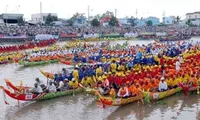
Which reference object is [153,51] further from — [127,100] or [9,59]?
[127,100]

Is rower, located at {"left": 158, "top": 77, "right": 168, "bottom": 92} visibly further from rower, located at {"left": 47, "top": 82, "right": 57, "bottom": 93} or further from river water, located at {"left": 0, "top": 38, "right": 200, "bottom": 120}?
rower, located at {"left": 47, "top": 82, "right": 57, "bottom": 93}

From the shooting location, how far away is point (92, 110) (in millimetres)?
12312

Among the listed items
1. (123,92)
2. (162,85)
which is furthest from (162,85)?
(123,92)

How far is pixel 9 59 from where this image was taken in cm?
2469

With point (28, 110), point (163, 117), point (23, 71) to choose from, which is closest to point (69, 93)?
point (28, 110)

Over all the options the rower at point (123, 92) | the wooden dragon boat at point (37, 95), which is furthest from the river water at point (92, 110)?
the rower at point (123, 92)

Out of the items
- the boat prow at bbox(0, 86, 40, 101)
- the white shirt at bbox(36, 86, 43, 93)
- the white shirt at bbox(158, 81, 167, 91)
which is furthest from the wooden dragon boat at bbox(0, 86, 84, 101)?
the white shirt at bbox(158, 81, 167, 91)

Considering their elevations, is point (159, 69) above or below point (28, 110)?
above

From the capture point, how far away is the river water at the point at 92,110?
11617 millimetres

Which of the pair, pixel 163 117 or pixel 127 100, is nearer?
pixel 163 117

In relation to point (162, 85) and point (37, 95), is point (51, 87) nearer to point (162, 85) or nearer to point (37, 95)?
point (37, 95)

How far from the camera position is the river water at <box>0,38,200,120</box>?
1162 cm

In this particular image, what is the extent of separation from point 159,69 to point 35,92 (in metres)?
6.21

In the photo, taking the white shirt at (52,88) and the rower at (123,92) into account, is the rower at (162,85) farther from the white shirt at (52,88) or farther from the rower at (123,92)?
the white shirt at (52,88)
